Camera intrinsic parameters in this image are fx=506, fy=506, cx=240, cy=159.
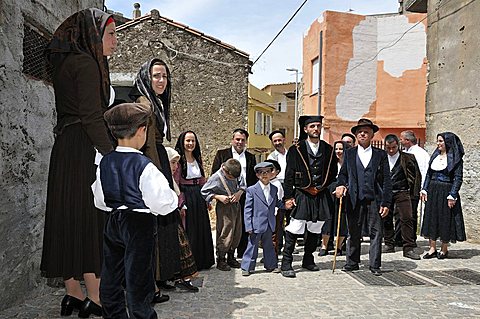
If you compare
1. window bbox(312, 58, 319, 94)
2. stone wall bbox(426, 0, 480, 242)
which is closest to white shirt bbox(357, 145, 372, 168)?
stone wall bbox(426, 0, 480, 242)

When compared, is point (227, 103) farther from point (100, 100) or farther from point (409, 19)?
point (100, 100)

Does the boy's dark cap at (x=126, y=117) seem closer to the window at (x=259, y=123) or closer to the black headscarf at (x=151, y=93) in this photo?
the black headscarf at (x=151, y=93)

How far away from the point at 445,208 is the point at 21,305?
589 centimetres

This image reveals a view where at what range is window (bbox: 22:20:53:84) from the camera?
14.9 feet

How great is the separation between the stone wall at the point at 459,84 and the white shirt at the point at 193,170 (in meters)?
5.30

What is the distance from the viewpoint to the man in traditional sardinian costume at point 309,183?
256 inches

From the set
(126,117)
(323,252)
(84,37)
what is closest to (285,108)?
(323,252)

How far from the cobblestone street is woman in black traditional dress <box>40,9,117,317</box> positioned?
622 millimetres

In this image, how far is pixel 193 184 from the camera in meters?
6.37

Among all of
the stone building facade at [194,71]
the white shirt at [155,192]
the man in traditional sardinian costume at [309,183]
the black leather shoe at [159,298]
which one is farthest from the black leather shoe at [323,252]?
the stone building facade at [194,71]

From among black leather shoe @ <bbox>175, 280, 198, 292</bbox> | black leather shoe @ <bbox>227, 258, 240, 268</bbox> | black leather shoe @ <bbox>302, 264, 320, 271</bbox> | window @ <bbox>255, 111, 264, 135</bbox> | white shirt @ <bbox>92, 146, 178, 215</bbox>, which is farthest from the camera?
window @ <bbox>255, 111, 264, 135</bbox>

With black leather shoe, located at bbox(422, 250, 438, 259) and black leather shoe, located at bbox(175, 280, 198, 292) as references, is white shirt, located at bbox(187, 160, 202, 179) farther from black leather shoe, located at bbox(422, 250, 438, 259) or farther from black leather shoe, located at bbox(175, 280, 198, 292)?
black leather shoe, located at bbox(422, 250, 438, 259)

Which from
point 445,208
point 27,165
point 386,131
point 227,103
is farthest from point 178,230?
point 386,131

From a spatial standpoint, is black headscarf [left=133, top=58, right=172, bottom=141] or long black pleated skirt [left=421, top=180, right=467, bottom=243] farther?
long black pleated skirt [left=421, top=180, right=467, bottom=243]
